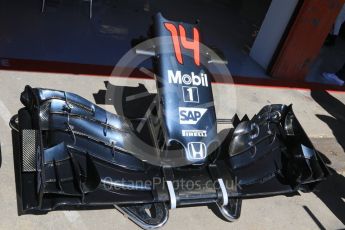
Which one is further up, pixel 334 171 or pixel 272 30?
pixel 272 30

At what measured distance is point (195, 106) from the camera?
13.3ft

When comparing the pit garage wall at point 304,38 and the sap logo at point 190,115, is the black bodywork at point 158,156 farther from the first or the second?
the pit garage wall at point 304,38

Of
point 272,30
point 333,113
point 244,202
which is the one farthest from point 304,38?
point 244,202

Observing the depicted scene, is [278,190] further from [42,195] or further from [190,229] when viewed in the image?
[42,195]

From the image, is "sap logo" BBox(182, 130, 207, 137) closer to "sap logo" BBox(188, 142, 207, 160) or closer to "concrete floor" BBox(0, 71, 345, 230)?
"sap logo" BBox(188, 142, 207, 160)

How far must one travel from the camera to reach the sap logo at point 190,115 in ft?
12.9

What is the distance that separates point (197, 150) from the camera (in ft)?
12.4

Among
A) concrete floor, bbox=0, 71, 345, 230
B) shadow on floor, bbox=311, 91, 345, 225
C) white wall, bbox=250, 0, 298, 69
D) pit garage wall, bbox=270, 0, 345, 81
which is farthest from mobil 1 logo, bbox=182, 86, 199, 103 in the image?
white wall, bbox=250, 0, 298, 69

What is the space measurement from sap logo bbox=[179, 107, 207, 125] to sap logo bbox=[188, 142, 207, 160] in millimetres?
236

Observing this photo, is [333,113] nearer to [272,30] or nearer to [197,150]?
[272,30]

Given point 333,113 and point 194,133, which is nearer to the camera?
point 194,133

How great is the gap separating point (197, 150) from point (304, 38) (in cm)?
398

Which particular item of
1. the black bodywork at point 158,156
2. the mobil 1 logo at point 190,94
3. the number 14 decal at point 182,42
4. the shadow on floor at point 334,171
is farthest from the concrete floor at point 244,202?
the number 14 decal at point 182,42

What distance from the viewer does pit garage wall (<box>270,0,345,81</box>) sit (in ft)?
21.5
